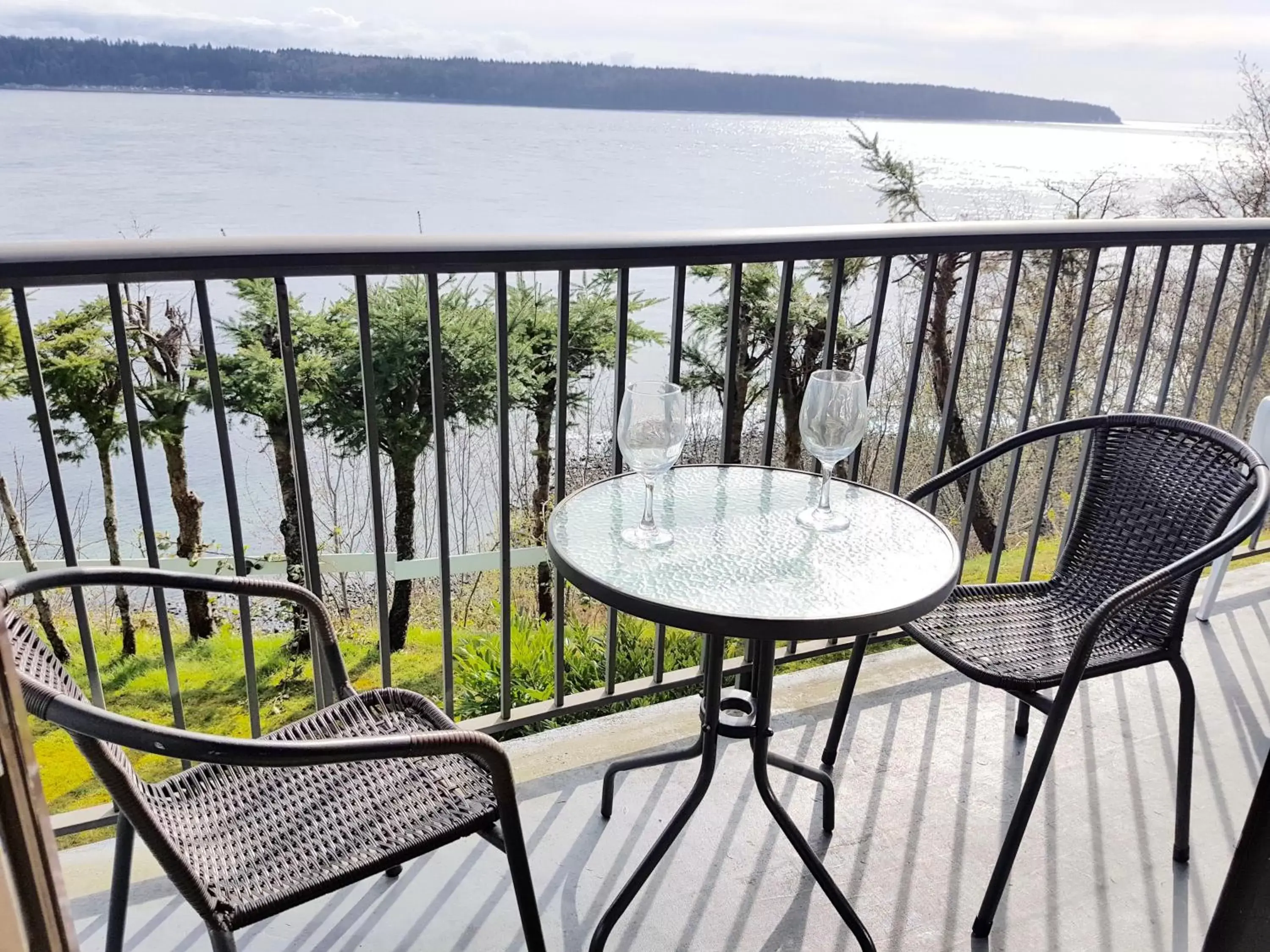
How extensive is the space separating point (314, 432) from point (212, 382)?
4678 millimetres

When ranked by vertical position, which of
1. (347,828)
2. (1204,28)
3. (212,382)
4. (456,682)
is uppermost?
(1204,28)

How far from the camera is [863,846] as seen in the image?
6.82 feet

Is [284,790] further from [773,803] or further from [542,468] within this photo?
[542,468]

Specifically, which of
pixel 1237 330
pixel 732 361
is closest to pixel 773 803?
pixel 732 361

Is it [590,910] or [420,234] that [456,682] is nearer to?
[590,910]

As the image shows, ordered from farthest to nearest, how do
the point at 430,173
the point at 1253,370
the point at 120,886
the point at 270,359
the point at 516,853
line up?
the point at 430,173 → the point at 270,359 → the point at 1253,370 → the point at 120,886 → the point at 516,853

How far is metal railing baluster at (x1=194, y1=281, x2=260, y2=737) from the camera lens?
5.88ft

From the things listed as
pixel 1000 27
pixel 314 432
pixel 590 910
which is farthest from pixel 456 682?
pixel 1000 27

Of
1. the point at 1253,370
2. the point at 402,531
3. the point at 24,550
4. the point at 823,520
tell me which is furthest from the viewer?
the point at 402,531

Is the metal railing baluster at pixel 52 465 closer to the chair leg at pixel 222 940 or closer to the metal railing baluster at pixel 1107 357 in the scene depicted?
the chair leg at pixel 222 940

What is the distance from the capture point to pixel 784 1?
33.8ft

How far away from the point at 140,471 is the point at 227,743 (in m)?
0.90

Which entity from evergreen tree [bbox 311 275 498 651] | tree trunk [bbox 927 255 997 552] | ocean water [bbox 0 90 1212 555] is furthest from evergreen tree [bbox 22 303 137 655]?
tree trunk [bbox 927 255 997 552]

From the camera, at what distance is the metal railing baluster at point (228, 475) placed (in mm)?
1792
